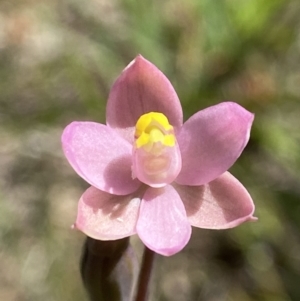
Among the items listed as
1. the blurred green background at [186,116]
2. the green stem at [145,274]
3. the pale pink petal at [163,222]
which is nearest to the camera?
the pale pink petal at [163,222]

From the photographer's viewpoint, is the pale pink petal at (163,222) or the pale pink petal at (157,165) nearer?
the pale pink petal at (163,222)

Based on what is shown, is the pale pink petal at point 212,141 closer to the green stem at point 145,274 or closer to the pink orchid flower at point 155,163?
the pink orchid flower at point 155,163

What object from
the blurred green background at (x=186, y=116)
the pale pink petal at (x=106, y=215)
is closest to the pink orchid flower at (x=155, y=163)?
the pale pink petal at (x=106, y=215)

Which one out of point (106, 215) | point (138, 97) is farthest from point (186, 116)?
point (106, 215)

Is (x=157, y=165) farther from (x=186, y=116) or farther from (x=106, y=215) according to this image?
(x=186, y=116)

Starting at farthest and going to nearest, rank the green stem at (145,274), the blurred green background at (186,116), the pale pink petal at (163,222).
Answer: the blurred green background at (186,116)
the green stem at (145,274)
the pale pink petal at (163,222)

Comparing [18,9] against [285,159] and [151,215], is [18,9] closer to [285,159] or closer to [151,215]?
[285,159]

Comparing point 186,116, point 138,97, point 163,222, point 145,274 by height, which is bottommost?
point 186,116

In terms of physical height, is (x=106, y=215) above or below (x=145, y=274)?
above
